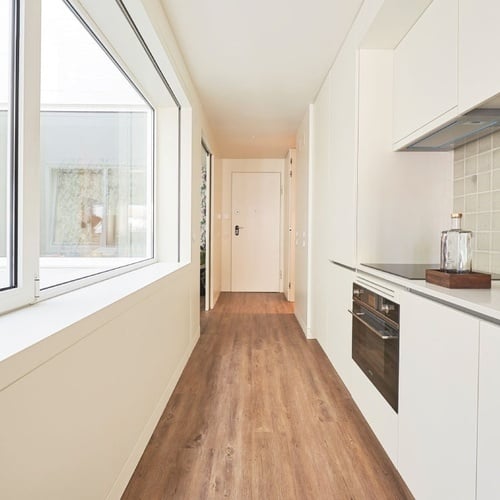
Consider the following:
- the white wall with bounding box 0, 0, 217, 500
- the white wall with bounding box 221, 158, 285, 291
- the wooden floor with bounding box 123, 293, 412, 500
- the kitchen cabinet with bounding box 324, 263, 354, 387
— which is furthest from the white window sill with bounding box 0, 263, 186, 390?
the white wall with bounding box 221, 158, 285, 291

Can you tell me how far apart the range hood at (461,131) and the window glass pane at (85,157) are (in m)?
1.72

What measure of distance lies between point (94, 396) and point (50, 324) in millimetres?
354

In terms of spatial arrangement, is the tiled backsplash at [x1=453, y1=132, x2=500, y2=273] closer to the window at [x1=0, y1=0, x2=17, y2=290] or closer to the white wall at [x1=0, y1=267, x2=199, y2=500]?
the white wall at [x1=0, y1=267, x2=199, y2=500]

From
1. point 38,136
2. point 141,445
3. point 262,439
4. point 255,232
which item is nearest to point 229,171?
point 255,232

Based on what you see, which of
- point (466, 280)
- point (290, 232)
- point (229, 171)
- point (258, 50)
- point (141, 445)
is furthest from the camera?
point (229, 171)

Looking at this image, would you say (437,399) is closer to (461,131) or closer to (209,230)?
(461,131)

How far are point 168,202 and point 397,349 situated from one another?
6.95ft

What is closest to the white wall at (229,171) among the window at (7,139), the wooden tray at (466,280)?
the wooden tray at (466,280)

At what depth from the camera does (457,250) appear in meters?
1.49

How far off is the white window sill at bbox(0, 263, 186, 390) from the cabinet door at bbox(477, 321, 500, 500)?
111 centimetres

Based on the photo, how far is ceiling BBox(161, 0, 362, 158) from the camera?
2219mm

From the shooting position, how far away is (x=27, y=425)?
0.86 metres

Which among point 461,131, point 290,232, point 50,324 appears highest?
point 461,131

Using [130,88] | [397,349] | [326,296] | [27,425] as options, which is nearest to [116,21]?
[130,88]
